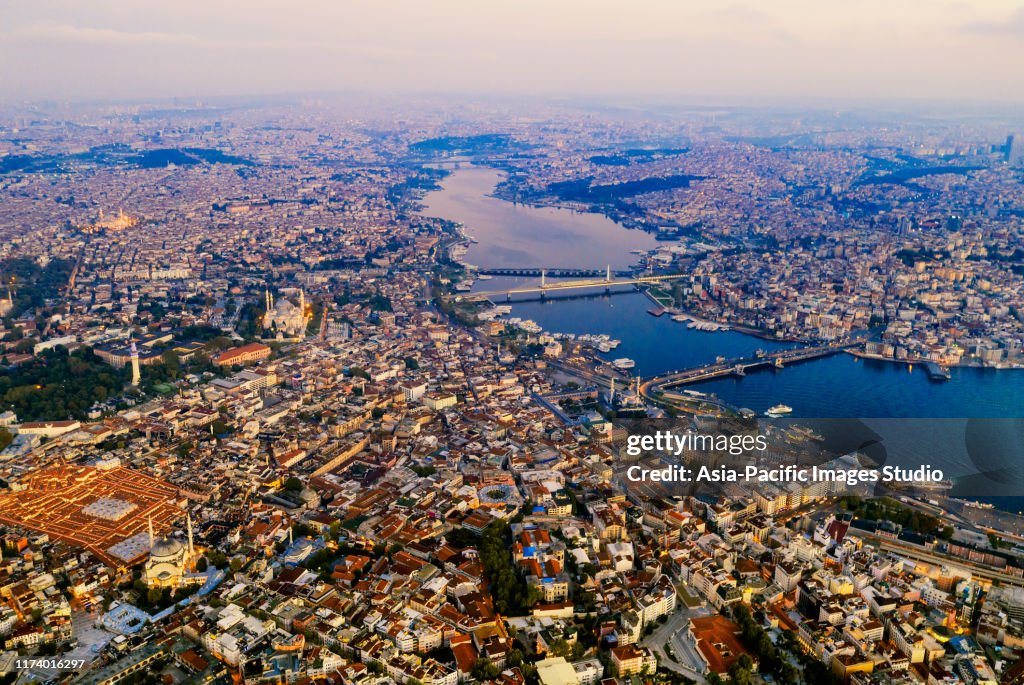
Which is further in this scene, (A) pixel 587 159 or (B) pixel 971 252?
(A) pixel 587 159

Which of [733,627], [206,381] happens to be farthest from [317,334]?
[733,627]

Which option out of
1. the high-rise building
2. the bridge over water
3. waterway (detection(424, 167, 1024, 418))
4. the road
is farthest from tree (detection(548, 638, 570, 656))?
the high-rise building

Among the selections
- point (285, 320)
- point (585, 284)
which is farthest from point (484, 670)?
point (585, 284)

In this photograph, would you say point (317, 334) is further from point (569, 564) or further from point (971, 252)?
point (971, 252)

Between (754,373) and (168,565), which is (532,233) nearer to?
(754,373)

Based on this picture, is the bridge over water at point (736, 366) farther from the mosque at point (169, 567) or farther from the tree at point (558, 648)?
the mosque at point (169, 567)

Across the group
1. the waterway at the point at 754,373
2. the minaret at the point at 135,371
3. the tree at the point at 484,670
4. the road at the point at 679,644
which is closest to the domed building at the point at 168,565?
the tree at the point at 484,670
